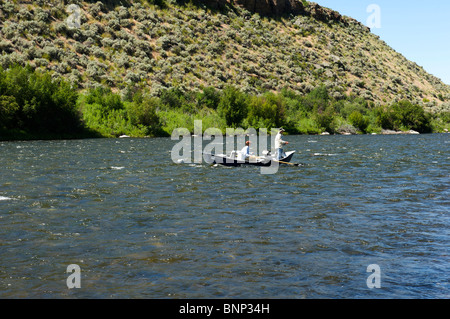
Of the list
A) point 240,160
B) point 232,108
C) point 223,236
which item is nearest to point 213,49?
point 232,108

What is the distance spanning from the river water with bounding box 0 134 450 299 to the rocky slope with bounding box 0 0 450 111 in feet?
217

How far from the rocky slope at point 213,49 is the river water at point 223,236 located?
66092mm

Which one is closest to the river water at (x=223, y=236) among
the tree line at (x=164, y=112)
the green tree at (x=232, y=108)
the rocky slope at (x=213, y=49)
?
the tree line at (x=164, y=112)

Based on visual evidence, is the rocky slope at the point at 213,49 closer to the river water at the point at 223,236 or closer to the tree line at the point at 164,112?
the tree line at the point at 164,112

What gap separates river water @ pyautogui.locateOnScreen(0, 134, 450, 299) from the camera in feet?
30.5

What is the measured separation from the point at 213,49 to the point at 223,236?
10271cm

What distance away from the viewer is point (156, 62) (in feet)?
322

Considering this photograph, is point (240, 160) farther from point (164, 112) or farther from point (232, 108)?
point (232, 108)

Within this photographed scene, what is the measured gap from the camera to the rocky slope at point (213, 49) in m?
87.4

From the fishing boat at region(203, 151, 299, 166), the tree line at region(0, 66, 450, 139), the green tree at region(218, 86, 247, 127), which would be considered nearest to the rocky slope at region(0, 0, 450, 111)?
the tree line at region(0, 66, 450, 139)

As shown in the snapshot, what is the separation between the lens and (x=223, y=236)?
13.0 meters
